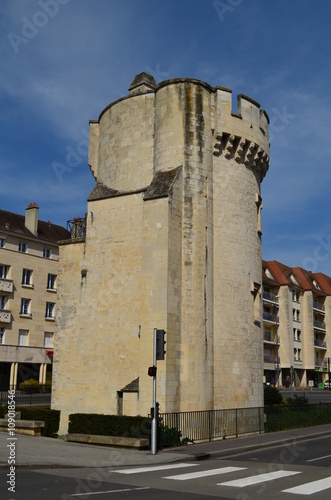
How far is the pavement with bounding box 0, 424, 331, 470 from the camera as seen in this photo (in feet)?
41.8

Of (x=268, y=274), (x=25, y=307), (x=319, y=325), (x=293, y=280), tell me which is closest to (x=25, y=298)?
(x=25, y=307)

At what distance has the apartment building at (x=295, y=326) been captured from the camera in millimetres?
65688

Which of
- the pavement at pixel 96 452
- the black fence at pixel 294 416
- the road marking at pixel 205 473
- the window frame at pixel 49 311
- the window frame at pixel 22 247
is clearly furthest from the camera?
the window frame at pixel 49 311

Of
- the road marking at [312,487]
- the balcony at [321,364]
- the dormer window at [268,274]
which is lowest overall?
the road marking at [312,487]

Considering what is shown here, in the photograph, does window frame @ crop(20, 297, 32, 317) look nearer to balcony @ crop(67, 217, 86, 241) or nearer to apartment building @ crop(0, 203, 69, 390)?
apartment building @ crop(0, 203, 69, 390)

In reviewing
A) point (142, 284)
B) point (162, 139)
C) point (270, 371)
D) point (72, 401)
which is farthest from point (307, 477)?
point (270, 371)

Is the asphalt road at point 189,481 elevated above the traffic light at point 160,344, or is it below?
below

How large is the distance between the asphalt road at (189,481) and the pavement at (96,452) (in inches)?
17.9

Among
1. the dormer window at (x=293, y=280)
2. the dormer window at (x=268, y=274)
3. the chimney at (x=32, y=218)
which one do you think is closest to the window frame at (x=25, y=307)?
the chimney at (x=32, y=218)

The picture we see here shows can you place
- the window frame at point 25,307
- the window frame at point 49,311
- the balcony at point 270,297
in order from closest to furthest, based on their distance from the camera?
the window frame at point 25,307
the window frame at point 49,311
the balcony at point 270,297

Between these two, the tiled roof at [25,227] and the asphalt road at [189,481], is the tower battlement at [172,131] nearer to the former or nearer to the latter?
the asphalt road at [189,481]

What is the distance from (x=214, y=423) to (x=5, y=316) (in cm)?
2940

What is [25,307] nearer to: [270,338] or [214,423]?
[214,423]

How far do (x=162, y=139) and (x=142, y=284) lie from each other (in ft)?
20.3
